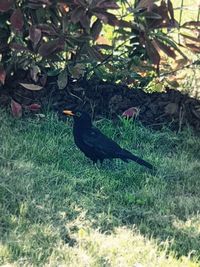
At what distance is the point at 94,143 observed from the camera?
16.7ft

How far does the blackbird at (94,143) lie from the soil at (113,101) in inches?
23.7

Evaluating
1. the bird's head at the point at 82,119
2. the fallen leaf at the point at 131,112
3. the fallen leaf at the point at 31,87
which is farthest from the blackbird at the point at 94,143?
the fallen leaf at the point at 131,112

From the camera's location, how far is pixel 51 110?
5.82 m

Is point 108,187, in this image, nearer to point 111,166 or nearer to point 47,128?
point 111,166

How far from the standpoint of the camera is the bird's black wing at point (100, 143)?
5.04 meters

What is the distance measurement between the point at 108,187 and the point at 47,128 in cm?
105

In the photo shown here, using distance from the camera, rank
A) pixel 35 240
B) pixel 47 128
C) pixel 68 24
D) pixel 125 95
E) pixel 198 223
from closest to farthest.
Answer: pixel 35 240, pixel 198 223, pixel 68 24, pixel 47 128, pixel 125 95

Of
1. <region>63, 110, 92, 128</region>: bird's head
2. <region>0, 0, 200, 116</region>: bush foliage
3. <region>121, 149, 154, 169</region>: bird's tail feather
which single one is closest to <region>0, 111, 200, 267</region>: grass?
<region>121, 149, 154, 169</region>: bird's tail feather

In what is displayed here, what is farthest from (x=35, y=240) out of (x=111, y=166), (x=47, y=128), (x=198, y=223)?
(x=47, y=128)

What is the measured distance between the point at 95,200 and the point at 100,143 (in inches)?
27.4

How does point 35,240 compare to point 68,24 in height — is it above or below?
below

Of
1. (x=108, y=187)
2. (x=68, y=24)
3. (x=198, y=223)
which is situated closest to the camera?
(x=198, y=223)

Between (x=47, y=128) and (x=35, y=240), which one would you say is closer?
(x=35, y=240)

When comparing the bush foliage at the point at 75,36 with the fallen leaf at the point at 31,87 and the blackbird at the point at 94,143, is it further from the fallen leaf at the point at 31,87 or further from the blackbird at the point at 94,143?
the blackbird at the point at 94,143
